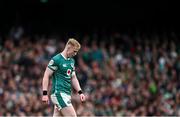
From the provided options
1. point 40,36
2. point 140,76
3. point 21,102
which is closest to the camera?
point 21,102

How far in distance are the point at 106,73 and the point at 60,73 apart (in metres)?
11.4

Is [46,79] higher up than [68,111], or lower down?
higher up

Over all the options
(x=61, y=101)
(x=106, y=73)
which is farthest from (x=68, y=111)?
(x=106, y=73)

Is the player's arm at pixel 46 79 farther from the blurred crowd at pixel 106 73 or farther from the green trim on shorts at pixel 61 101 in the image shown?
the blurred crowd at pixel 106 73

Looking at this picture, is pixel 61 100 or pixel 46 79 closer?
pixel 46 79

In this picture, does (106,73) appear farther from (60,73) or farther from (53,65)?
(53,65)

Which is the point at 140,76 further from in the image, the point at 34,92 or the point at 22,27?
the point at 22,27

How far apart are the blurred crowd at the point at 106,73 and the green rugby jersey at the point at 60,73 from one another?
8544mm

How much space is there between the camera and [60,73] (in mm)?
12625

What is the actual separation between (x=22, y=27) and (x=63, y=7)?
7.36 ft

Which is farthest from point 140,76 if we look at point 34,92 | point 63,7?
point 63,7

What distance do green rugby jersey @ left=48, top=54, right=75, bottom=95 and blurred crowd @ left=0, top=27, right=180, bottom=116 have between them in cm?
854

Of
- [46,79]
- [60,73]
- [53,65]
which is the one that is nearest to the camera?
[46,79]

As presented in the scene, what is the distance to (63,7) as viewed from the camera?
92.9 ft
